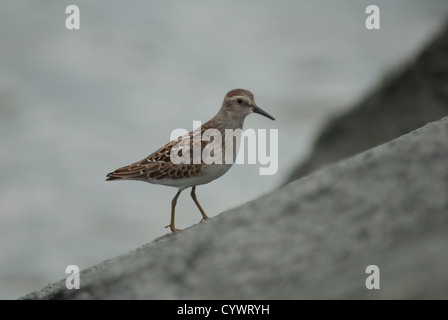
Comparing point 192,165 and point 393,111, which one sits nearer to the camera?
point 192,165

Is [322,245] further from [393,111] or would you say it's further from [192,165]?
[393,111]

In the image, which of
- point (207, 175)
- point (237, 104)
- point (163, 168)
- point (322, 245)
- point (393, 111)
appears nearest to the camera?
point (322, 245)

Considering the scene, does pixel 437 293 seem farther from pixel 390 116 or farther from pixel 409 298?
pixel 390 116

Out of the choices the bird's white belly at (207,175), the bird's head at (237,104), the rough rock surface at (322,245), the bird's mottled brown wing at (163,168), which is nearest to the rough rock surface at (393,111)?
the bird's head at (237,104)

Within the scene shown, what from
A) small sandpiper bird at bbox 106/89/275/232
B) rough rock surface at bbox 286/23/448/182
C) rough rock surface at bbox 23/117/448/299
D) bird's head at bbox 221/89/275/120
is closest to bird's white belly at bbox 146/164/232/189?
small sandpiper bird at bbox 106/89/275/232

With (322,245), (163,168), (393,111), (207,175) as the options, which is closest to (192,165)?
(207,175)
